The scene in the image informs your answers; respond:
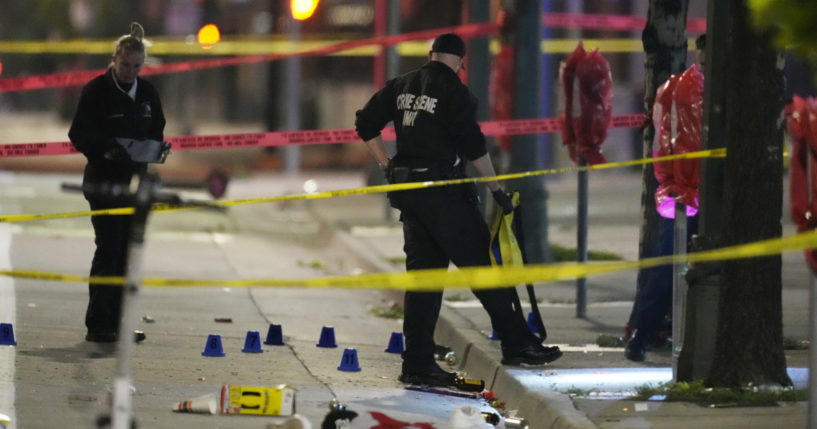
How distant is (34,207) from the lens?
17203 millimetres

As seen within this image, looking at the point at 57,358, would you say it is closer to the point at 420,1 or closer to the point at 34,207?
the point at 34,207

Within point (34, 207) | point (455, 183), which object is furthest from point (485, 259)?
point (34, 207)

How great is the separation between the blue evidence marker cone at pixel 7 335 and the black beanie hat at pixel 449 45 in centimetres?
300

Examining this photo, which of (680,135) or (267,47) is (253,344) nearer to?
(680,135)

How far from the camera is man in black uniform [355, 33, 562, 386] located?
7.93 meters

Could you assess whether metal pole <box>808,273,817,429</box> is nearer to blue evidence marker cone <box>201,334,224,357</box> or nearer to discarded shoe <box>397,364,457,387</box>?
discarded shoe <box>397,364,457,387</box>

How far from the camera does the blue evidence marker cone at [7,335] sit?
345 inches

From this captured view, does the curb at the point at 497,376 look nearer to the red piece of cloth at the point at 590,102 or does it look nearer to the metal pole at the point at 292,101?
the red piece of cloth at the point at 590,102

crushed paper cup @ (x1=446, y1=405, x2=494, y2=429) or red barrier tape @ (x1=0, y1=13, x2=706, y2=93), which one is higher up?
red barrier tape @ (x1=0, y1=13, x2=706, y2=93)

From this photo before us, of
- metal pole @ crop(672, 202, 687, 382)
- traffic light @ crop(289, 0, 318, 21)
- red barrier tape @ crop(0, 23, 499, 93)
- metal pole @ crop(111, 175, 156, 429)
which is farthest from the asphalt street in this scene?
traffic light @ crop(289, 0, 318, 21)

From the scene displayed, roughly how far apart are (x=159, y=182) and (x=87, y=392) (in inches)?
47.9

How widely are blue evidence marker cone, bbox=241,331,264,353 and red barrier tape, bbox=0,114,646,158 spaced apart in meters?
1.84

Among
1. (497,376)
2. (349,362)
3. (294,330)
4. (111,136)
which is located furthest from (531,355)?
(111,136)

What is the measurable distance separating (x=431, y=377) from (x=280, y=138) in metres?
3.65
